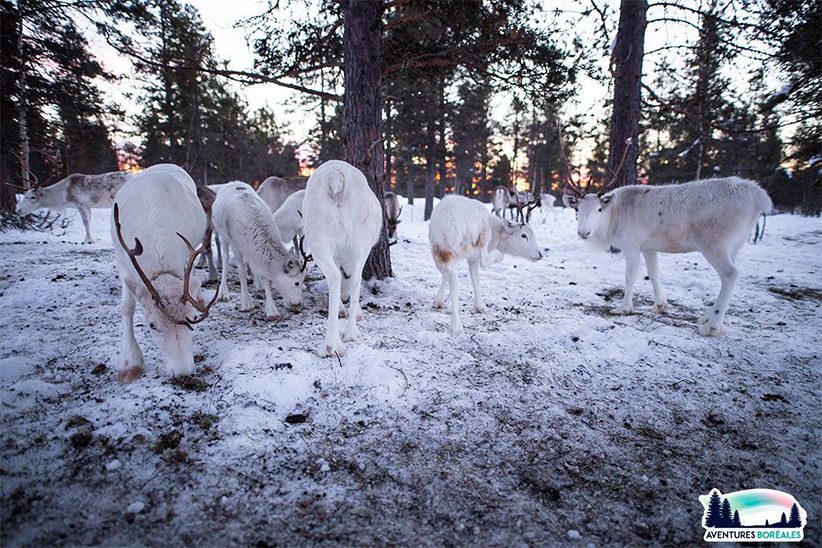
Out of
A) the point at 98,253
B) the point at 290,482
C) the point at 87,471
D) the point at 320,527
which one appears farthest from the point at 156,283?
the point at 98,253

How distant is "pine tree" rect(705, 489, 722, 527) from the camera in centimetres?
190

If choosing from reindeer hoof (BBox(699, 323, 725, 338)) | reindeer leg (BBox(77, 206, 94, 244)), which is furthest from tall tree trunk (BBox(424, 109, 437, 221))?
reindeer hoof (BBox(699, 323, 725, 338))

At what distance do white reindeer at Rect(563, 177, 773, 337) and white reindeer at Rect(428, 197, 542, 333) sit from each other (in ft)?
3.38

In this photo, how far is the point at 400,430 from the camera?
8.53ft

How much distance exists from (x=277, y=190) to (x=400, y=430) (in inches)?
338

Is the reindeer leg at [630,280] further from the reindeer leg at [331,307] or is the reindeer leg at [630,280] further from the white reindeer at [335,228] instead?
the reindeer leg at [331,307]

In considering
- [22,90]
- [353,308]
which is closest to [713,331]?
[353,308]

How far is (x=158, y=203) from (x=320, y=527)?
324 centimetres

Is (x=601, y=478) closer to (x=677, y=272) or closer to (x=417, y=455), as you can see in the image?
(x=417, y=455)

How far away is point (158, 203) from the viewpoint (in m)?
3.41

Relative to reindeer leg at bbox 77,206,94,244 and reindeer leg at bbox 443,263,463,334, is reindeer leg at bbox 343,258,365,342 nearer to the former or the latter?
reindeer leg at bbox 443,263,463,334

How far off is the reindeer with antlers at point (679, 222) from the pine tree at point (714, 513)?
3.14 meters

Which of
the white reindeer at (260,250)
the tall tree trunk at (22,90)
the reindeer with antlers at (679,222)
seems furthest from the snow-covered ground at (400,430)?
the tall tree trunk at (22,90)

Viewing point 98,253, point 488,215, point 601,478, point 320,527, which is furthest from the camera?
point 98,253
